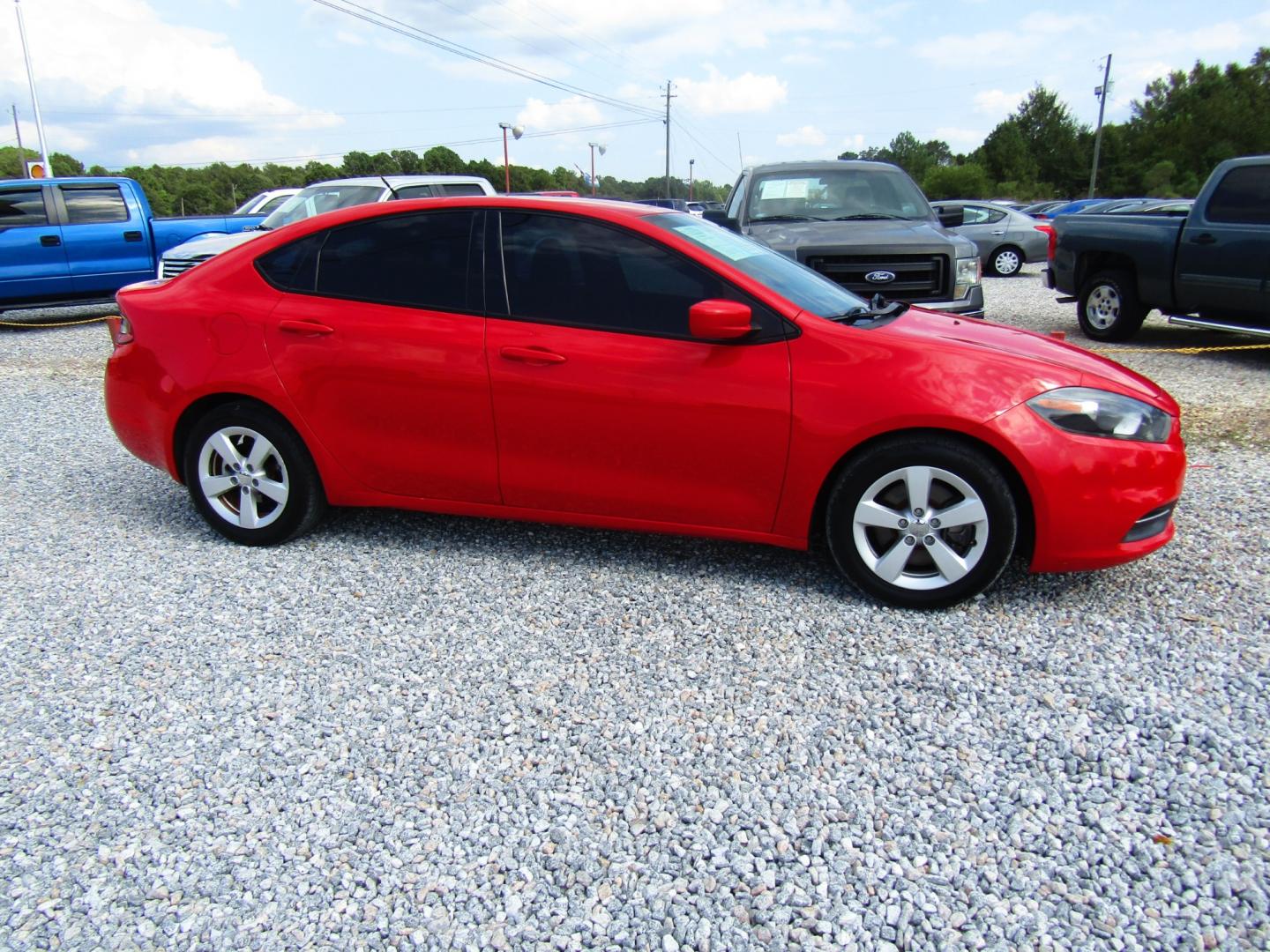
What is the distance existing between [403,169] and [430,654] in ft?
243

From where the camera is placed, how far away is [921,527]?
12.0ft

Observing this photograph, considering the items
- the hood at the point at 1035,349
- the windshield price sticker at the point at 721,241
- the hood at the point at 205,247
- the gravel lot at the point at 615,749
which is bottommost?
the gravel lot at the point at 615,749

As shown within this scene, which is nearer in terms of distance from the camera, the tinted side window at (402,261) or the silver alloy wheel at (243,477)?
the tinted side window at (402,261)

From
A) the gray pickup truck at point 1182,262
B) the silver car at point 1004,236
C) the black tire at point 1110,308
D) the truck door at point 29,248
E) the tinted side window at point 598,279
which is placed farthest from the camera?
the silver car at point 1004,236

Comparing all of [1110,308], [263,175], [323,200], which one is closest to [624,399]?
[1110,308]

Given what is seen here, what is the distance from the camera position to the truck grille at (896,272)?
7562mm

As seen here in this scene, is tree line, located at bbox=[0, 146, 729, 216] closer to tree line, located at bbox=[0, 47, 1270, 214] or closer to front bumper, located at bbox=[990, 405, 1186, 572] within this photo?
tree line, located at bbox=[0, 47, 1270, 214]

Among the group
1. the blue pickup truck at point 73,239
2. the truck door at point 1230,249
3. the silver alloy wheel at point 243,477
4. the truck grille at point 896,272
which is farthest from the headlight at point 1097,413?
the blue pickup truck at point 73,239

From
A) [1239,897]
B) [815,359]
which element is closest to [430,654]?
[815,359]

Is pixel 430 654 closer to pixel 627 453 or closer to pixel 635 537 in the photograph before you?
pixel 627 453

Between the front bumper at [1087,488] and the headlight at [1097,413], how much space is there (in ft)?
0.11

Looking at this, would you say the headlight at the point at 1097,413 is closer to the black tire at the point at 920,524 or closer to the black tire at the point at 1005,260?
the black tire at the point at 920,524

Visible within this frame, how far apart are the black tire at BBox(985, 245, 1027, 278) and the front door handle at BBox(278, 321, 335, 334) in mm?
17278

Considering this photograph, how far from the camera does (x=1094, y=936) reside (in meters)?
2.14
